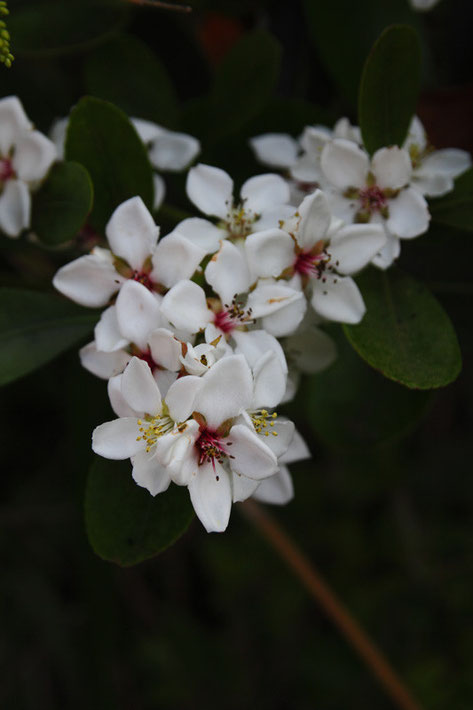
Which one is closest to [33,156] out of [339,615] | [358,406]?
[358,406]

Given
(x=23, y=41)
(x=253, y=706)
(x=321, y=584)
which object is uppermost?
(x=23, y=41)

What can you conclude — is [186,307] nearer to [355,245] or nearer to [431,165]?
[355,245]

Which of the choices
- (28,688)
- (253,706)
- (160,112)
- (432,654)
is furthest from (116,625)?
(160,112)

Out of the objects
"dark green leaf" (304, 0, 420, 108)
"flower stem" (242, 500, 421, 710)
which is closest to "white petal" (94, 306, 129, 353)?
"dark green leaf" (304, 0, 420, 108)

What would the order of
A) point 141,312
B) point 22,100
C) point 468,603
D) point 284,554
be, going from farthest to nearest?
point 468,603 → point 284,554 → point 22,100 → point 141,312

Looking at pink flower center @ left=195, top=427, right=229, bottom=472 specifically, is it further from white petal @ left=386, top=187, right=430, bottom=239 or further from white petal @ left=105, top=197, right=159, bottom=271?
white petal @ left=386, top=187, right=430, bottom=239

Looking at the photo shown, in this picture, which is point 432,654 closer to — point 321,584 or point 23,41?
point 321,584
